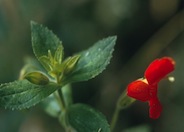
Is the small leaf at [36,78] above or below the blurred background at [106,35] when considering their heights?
below

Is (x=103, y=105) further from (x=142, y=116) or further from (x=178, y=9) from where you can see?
(x=178, y=9)

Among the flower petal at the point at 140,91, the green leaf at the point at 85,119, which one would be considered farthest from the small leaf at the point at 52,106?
the flower petal at the point at 140,91

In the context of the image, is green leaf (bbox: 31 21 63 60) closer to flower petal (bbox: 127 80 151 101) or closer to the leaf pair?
the leaf pair

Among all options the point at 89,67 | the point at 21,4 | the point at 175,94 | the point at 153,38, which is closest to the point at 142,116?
the point at 175,94

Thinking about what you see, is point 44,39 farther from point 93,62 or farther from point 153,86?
point 153,86

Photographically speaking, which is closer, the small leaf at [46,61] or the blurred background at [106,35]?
the small leaf at [46,61]

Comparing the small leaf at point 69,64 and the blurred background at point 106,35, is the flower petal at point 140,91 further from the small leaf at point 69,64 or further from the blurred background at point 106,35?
the blurred background at point 106,35

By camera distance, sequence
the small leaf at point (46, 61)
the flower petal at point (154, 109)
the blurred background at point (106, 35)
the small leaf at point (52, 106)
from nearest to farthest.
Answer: the flower petal at point (154, 109), the small leaf at point (46, 61), the small leaf at point (52, 106), the blurred background at point (106, 35)
